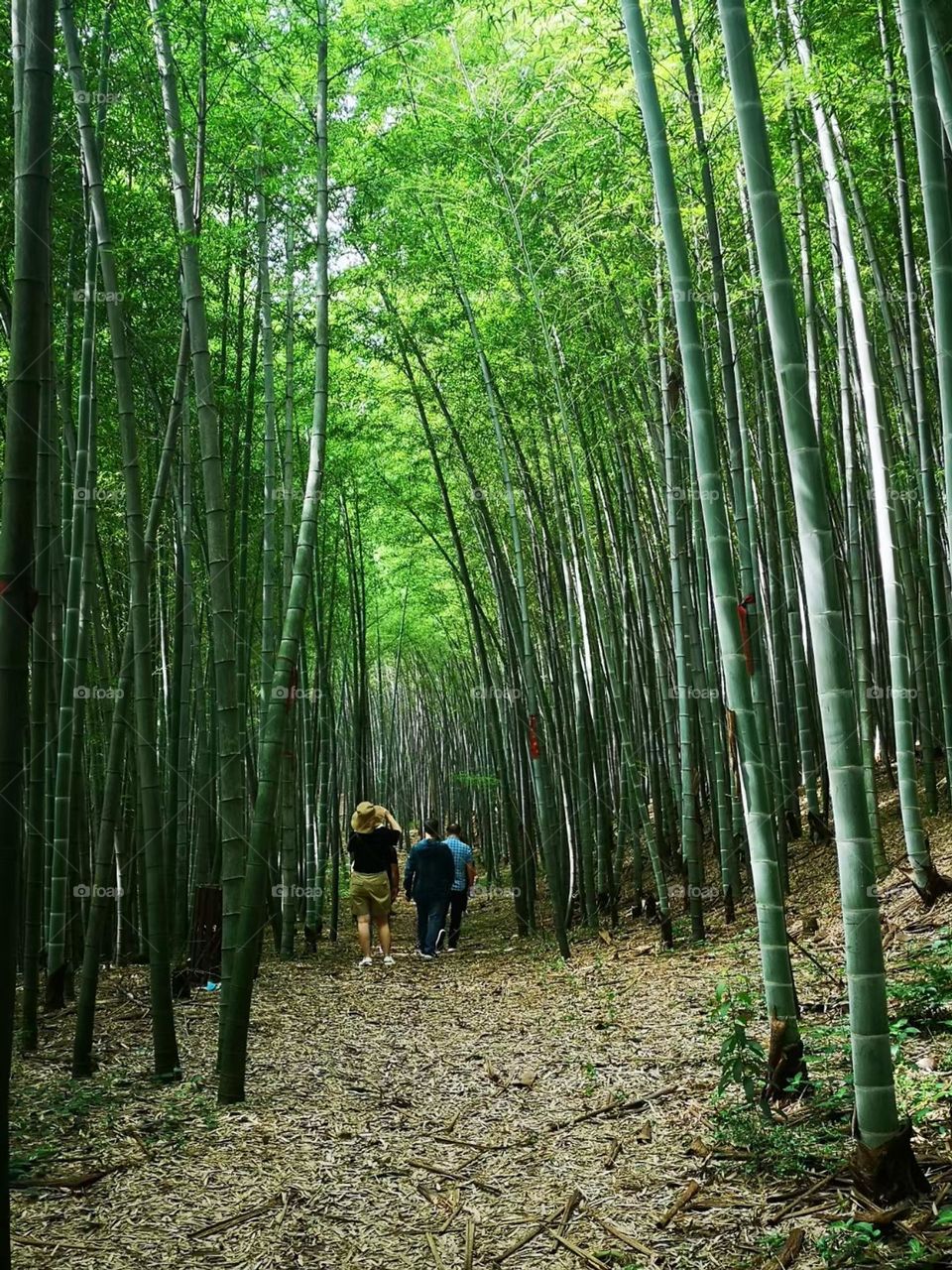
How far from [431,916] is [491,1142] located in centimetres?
424

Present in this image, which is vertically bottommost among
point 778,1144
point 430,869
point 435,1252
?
point 435,1252

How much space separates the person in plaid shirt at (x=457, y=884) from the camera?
7.46 m

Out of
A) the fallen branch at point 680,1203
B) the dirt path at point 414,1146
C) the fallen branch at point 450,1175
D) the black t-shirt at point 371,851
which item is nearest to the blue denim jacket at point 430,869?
the black t-shirt at point 371,851

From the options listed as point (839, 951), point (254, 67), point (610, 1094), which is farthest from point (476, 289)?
point (610, 1094)

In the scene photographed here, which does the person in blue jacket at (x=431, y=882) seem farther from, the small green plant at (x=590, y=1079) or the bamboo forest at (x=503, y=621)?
the small green plant at (x=590, y=1079)

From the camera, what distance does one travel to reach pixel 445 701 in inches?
675

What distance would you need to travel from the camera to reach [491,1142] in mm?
2689

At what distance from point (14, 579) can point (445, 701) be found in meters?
15.7

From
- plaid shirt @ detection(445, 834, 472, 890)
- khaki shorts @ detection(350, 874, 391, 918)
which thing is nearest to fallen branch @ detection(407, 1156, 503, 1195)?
khaki shorts @ detection(350, 874, 391, 918)

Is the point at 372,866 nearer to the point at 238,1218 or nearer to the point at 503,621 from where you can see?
the point at 503,621

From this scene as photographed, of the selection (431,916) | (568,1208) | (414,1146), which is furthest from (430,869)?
(568,1208)

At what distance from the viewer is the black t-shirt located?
6324 mm

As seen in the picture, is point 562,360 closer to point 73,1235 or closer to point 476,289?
point 476,289

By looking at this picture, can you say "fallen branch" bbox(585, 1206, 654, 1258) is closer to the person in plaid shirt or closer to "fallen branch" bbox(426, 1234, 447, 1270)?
"fallen branch" bbox(426, 1234, 447, 1270)
